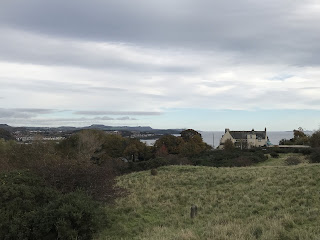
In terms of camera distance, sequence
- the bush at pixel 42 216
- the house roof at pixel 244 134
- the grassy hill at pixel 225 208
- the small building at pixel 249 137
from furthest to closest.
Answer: the house roof at pixel 244 134, the small building at pixel 249 137, the bush at pixel 42 216, the grassy hill at pixel 225 208

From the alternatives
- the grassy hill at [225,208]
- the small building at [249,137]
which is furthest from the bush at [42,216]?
the small building at [249,137]

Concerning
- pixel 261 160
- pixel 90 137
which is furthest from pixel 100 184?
pixel 90 137

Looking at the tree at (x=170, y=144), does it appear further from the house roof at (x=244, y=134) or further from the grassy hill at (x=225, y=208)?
the grassy hill at (x=225, y=208)

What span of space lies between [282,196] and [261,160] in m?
23.4

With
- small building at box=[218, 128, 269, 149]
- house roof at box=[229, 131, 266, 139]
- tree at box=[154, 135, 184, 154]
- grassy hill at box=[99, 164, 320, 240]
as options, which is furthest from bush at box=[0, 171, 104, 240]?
house roof at box=[229, 131, 266, 139]

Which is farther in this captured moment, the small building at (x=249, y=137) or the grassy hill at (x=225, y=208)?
the small building at (x=249, y=137)

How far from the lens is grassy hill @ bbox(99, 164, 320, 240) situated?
26.3ft

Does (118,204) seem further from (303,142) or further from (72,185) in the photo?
(303,142)

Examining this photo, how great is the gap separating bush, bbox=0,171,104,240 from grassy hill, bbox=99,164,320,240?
42.3 inches

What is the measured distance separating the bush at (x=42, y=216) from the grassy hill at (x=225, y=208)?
1.08m

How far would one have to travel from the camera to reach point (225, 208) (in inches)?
487

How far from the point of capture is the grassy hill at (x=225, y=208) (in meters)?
8.03

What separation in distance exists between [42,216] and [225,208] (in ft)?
23.4

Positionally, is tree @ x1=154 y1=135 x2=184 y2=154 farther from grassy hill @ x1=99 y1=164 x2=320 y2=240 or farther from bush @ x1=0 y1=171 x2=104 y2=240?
bush @ x1=0 y1=171 x2=104 y2=240
